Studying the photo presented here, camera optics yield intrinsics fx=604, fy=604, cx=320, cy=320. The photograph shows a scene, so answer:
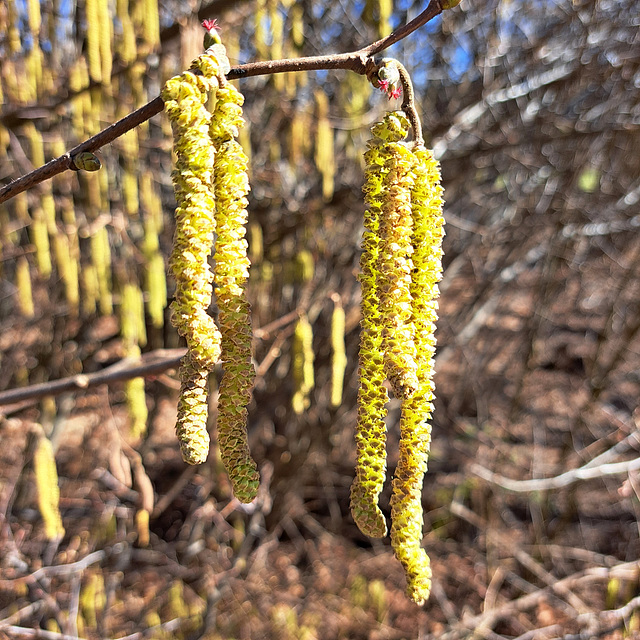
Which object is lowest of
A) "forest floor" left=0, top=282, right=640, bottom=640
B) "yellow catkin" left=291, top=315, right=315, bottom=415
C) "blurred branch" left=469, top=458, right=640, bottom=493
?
"forest floor" left=0, top=282, right=640, bottom=640

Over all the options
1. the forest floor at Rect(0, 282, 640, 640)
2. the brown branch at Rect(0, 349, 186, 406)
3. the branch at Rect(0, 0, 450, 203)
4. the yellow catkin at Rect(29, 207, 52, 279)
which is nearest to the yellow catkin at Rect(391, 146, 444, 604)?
the branch at Rect(0, 0, 450, 203)

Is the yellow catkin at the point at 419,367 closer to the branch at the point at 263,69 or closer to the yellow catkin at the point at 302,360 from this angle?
the branch at the point at 263,69

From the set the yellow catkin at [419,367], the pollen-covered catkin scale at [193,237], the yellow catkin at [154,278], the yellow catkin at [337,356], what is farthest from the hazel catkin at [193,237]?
the yellow catkin at [154,278]

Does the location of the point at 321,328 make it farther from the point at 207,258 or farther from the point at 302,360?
the point at 207,258

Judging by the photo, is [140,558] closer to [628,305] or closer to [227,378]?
[227,378]

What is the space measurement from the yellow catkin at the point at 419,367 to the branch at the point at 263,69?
13cm

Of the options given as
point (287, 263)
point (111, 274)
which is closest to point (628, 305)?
point (287, 263)

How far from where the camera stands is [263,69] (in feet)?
2.31

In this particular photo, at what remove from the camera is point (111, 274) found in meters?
3.06

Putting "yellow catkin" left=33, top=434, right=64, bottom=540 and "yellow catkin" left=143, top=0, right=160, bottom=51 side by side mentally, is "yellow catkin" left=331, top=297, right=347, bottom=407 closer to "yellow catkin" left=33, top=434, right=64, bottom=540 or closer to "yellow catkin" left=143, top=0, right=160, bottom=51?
"yellow catkin" left=33, top=434, right=64, bottom=540

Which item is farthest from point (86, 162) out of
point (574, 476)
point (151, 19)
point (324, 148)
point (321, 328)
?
point (574, 476)

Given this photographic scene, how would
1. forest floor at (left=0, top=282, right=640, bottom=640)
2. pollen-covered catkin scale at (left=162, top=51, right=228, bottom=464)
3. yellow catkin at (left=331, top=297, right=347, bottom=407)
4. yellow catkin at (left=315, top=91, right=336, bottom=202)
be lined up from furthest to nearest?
1. forest floor at (left=0, top=282, right=640, bottom=640)
2. yellow catkin at (left=315, top=91, right=336, bottom=202)
3. yellow catkin at (left=331, top=297, right=347, bottom=407)
4. pollen-covered catkin scale at (left=162, top=51, right=228, bottom=464)

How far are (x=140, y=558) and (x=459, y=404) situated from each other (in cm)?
210

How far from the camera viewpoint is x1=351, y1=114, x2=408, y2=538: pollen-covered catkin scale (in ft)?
2.42
